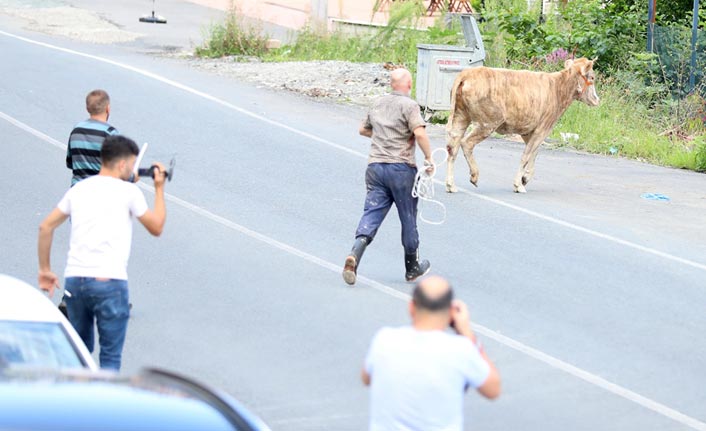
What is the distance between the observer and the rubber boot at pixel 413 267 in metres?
11.8

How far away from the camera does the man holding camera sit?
7.53 meters

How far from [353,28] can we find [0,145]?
1570 centimetres

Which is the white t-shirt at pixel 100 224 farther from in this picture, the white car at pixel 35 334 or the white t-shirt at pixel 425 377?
the white t-shirt at pixel 425 377

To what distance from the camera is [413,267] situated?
38.9 feet

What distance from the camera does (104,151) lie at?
7.70 meters

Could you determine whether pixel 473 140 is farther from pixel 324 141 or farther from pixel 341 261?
pixel 341 261

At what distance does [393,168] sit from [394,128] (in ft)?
1.21

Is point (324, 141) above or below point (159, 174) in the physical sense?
below

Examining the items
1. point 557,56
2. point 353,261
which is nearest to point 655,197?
point 353,261

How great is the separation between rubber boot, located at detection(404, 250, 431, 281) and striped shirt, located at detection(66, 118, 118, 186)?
315 cm

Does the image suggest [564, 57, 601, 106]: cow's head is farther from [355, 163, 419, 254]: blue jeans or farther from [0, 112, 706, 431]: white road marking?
[355, 163, 419, 254]: blue jeans

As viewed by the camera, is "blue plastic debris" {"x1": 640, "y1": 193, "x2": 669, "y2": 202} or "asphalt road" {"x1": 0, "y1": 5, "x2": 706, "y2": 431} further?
"blue plastic debris" {"x1": 640, "y1": 193, "x2": 669, "y2": 202}

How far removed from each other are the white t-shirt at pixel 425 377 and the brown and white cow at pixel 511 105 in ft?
35.4

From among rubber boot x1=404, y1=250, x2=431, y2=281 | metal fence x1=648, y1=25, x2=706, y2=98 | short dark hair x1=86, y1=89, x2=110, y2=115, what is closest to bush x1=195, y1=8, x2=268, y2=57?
metal fence x1=648, y1=25, x2=706, y2=98
